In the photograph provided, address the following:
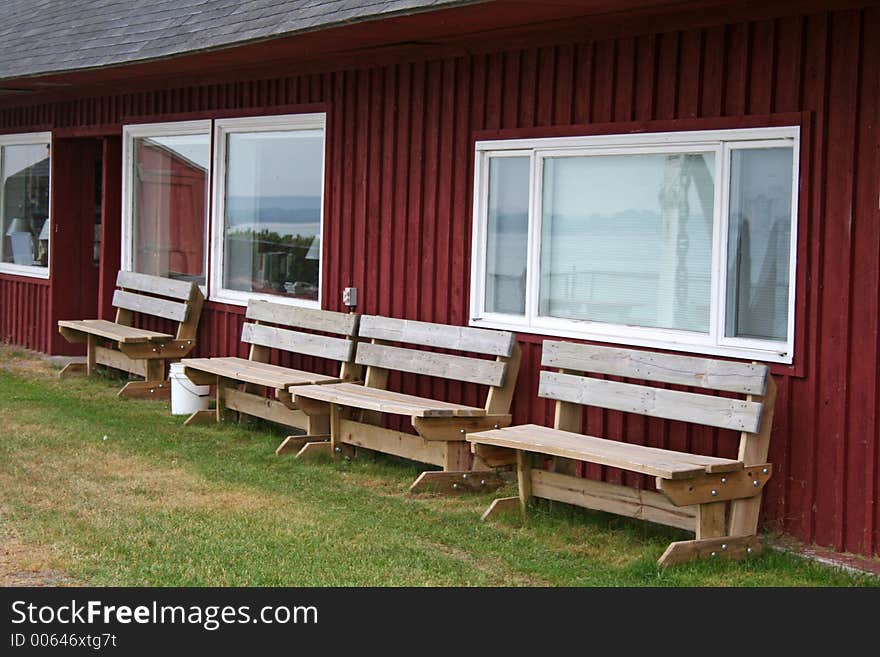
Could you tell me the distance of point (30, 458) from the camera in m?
8.63

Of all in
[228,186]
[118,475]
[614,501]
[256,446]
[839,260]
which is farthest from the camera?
[228,186]

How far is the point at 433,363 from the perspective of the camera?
333 inches

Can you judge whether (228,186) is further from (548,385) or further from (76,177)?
(548,385)

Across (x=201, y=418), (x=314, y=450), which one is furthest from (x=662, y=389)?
(x=201, y=418)

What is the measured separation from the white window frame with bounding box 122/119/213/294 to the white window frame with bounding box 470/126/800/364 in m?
3.83

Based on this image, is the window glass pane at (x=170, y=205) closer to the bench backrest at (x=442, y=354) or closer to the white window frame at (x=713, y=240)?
the bench backrest at (x=442, y=354)

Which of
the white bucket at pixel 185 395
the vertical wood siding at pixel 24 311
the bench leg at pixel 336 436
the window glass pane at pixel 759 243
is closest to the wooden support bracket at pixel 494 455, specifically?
the window glass pane at pixel 759 243

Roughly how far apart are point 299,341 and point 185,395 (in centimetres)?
144

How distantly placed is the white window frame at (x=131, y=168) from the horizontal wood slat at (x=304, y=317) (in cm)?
144

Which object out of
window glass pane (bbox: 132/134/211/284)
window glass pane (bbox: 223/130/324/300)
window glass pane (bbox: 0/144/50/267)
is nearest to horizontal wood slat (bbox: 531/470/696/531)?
window glass pane (bbox: 223/130/324/300)

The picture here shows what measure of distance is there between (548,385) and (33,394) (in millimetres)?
5658

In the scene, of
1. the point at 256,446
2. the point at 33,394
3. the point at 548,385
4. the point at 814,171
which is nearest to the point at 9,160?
the point at 33,394

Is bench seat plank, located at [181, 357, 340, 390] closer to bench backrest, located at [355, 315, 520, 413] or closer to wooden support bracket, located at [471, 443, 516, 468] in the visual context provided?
bench backrest, located at [355, 315, 520, 413]

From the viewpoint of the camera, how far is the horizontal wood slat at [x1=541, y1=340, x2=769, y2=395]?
648 centimetres
